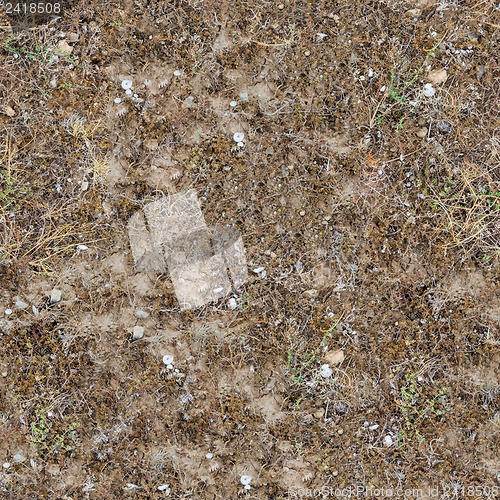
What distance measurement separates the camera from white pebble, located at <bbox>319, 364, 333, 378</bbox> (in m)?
3.23

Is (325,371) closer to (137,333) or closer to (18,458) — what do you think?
(137,333)

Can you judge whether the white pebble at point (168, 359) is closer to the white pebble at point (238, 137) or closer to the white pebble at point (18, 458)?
the white pebble at point (18, 458)

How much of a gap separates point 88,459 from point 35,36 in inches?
115

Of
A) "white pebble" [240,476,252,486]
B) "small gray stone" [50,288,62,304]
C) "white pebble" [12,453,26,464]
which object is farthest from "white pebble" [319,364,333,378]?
"white pebble" [12,453,26,464]

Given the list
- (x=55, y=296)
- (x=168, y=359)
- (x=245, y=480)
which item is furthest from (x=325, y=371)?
(x=55, y=296)

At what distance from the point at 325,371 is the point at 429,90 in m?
2.07

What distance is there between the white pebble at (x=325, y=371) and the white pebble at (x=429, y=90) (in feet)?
6.57

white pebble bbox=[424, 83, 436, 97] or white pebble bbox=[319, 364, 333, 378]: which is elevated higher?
white pebble bbox=[424, 83, 436, 97]

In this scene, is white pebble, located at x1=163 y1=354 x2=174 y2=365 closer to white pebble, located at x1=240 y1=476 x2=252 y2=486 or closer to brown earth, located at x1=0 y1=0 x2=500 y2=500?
brown earth, located at x1=0 y1=0 x2=500 y2=500

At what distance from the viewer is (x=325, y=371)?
127 inches

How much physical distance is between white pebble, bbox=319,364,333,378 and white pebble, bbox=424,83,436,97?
2002 millimetres

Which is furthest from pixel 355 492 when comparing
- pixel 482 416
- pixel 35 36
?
pixel 35 36

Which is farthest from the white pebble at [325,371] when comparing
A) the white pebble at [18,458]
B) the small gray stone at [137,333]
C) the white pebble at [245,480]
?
the white pebble at [18,458]

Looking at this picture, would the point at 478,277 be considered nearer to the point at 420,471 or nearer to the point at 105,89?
the point at 420,471
